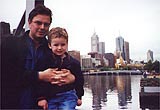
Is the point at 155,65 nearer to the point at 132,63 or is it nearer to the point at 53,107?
the point at 132,63

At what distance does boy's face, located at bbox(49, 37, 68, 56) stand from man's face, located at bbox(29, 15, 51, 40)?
0.09 m

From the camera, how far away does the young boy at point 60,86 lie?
1793 millimetres

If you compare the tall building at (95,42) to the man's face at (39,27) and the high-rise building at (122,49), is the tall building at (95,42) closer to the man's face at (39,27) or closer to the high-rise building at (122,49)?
the high-rise building at (122,49)

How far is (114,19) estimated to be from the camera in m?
2.21

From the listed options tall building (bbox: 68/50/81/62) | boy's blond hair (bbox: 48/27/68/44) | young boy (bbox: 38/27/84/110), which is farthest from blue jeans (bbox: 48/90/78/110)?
boy's blond hair (bbox: 48/27/68/44)

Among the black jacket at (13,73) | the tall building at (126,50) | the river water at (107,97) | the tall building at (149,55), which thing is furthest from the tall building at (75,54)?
the tall building at (149,55)

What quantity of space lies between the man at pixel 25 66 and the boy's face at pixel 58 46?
47mm

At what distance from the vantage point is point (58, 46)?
180cm

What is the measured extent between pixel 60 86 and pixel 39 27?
401 millimetres

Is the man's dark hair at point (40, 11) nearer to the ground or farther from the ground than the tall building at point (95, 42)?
farther from the ground

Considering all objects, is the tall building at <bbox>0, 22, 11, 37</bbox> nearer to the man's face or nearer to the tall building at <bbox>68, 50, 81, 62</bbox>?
the man's face

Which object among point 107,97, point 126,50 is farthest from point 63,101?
point 107,97

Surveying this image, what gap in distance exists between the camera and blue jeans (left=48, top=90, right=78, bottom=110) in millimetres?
1793

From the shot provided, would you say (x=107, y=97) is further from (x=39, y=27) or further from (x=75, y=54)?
(x=39, y=27)
